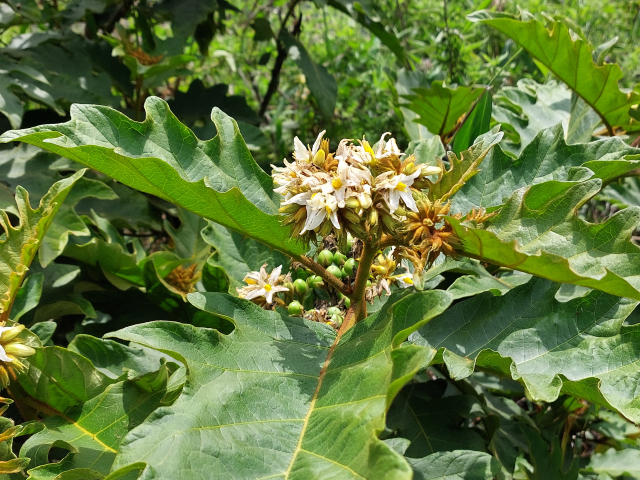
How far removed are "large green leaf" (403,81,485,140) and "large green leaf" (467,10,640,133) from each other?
23 centimetres

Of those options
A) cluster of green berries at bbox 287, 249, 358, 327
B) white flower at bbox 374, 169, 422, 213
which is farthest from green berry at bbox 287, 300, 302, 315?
white flower at bbox 374, 169, 422, 213

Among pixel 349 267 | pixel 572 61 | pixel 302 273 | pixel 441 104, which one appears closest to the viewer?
pixel 349 267

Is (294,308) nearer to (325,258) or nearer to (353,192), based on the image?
(325,258)

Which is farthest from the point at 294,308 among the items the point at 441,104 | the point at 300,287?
the point at 441,104

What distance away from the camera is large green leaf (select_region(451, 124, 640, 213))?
4.10 ft

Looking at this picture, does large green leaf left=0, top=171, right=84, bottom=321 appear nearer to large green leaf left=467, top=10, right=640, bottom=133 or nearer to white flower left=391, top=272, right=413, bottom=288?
white flower left=391, top=272, right=413, bottom=288

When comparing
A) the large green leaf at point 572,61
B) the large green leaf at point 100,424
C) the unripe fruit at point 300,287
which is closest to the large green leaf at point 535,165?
the unripe fruit at point 300,287

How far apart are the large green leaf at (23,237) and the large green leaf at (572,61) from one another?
1.21m

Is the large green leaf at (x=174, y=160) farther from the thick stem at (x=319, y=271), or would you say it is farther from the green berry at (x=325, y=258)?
the green berry at (x=325, y=258)

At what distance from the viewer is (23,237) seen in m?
1.22

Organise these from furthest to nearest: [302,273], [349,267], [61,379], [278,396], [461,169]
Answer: [302,273], [349,267], [61,379], [461,169], [278,396]

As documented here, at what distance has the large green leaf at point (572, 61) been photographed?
1649 mm

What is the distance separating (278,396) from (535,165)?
2.53ft

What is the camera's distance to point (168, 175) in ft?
3.30
